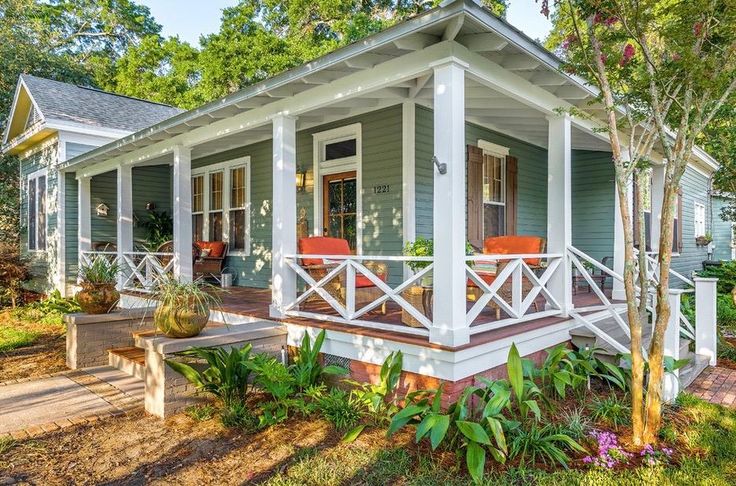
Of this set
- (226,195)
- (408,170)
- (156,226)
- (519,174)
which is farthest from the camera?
(156,226)

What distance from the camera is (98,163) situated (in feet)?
29.2

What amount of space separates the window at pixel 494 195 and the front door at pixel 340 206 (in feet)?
6.79

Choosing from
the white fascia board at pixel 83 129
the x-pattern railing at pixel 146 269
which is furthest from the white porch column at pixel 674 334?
the white fascia board at pixel 83 129

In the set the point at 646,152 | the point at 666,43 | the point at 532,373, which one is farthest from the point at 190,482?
the point at 666,43

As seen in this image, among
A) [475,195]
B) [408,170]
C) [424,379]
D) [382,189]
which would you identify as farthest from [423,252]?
[475,195]

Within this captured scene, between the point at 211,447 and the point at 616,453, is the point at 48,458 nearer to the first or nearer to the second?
the point at 211,447

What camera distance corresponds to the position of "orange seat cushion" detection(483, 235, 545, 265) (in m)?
5.29

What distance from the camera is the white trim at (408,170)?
5883 millimetres

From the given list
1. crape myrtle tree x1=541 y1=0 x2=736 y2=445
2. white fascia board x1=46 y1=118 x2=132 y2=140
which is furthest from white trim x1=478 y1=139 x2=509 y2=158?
white fascia board x1=46 y1=118 x2=132 y2=140

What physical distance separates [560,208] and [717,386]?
224 centimetres

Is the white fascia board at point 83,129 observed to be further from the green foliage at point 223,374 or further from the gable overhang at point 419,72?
the green foliage at point 223,374

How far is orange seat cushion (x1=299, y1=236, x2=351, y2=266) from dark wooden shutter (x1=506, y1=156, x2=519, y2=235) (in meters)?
2.91

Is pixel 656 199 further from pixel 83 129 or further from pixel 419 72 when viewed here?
pixel 83 129

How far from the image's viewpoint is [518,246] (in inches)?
221
